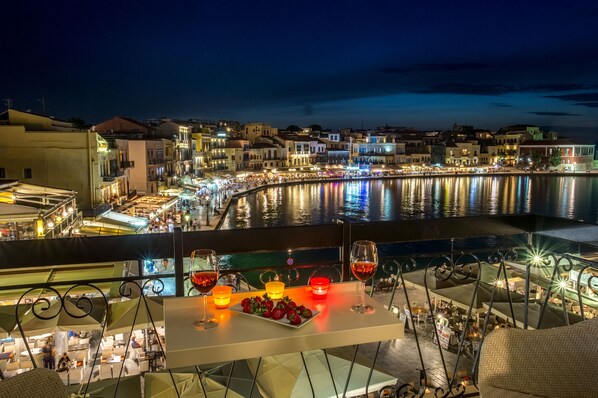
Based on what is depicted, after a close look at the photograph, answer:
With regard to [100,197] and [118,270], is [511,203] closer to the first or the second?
[100,197]

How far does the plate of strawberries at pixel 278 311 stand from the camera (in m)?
2.21

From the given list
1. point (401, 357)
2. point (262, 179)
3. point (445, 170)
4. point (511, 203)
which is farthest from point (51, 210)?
point (445, 170)

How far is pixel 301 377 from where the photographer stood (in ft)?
18.4

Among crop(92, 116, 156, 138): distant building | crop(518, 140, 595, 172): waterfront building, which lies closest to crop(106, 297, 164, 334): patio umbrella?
crop(92, 116, 156, 138): distant building

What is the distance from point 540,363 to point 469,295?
407 inches

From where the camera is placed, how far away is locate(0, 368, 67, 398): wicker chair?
5.33 feet

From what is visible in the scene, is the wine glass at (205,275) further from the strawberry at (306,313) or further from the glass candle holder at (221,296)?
the strawberry at (306,313)

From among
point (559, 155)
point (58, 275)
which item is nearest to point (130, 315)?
point (58, 275)

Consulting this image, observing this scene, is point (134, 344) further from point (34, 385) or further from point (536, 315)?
point (34, 385)

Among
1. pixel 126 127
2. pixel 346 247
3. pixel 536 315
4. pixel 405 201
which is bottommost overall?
pixel 405 201

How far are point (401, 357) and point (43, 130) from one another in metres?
24.3

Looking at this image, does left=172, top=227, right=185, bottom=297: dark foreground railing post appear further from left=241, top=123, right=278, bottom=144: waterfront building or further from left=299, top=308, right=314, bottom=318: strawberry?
left=241, top=123, right=278, bottom=144: waterfront building

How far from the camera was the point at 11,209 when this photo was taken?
563 inches

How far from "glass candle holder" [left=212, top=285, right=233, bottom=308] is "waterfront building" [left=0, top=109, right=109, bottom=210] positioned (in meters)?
25.7
